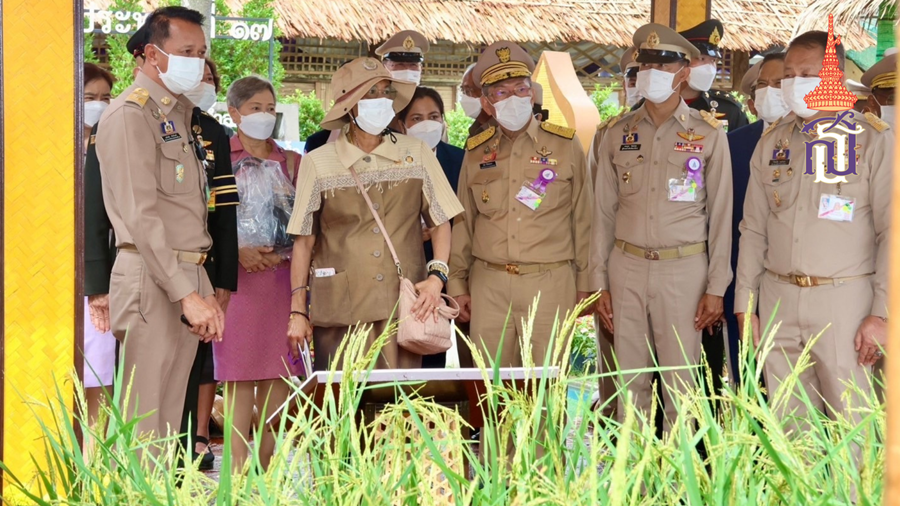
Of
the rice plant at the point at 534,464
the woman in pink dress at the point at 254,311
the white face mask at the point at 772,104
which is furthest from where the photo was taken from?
the white face mask at the point at 772,104

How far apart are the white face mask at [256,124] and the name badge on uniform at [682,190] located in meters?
1.80

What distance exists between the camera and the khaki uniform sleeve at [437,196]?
4359 millimetres

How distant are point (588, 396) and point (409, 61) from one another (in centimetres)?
400

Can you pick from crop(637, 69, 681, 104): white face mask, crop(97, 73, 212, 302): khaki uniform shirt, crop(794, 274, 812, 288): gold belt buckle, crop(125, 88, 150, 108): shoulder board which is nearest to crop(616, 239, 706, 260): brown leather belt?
crop(794, 274, 812, 288): gold belt buckle

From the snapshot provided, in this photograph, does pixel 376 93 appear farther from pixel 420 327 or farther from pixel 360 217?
pixel 420 327

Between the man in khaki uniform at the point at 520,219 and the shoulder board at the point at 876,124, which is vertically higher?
the shoulder board at the point at 876,124

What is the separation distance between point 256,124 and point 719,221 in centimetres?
205

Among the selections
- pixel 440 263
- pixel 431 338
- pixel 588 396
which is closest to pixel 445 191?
pixel 440 263

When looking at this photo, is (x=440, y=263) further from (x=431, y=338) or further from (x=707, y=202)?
(x=707, y=202)

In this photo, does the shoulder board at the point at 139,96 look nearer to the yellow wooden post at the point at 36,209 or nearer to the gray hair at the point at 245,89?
the yellow wooden post at the point at 36,209

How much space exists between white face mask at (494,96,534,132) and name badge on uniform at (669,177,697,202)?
67 centimetres

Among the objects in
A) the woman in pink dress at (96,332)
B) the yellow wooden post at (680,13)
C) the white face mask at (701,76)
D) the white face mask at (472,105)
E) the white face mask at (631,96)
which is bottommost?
the woman in pink dress at (96,332)

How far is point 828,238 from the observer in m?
4.14

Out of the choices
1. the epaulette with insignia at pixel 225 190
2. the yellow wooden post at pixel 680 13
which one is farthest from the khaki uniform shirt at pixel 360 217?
the yellow wooden post at pixel 680 13
